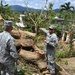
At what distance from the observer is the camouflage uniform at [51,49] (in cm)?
805

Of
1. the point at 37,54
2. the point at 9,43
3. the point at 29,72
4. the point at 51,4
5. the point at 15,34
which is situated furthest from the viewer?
the point at 51,4

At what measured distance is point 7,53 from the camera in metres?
6.18

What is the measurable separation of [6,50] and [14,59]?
28 centimetres

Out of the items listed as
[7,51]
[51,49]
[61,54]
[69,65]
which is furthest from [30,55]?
[61,54]

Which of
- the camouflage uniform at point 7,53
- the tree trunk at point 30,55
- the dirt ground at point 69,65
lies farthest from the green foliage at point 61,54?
the camouflage uniform at point 7,53

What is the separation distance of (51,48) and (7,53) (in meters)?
2.51

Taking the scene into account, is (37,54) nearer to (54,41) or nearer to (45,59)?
(45,59)

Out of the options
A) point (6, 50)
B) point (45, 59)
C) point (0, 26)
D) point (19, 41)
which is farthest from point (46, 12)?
point (6, 50)

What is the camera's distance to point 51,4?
14750 mm

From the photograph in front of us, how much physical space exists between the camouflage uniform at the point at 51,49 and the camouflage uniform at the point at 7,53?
2073 millimetres

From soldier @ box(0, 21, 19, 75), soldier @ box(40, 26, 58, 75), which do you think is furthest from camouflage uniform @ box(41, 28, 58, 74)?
soldier @ box(0, 21, 19, 75)

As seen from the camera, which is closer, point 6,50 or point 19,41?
point 6,50

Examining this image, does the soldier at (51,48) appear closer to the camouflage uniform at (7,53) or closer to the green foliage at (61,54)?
the camouflage uniform at (7,53)

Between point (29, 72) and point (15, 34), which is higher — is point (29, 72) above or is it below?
below
